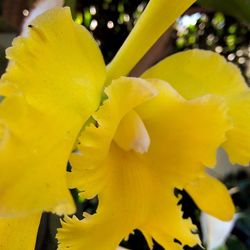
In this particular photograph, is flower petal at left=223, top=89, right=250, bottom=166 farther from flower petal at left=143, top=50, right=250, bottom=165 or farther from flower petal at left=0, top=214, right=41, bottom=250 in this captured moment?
flower petal at left=0, top=214, right=41, bottom=250

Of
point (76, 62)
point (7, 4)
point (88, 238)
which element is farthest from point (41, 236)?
point (7, 4)

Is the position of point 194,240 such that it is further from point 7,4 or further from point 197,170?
point 7,4

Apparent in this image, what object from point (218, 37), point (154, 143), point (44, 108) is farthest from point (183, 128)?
point (218, 37)

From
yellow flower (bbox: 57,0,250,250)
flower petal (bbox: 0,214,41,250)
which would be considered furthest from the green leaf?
flower petal (bbox: 0,214,41,250)

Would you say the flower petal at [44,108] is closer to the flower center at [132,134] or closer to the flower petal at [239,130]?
the flower center at [132,134]

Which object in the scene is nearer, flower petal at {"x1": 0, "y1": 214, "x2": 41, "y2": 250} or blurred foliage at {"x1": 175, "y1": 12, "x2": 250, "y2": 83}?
flower petal at {"x1": 0, "y1": 214, "x2": 41, "y2": 250}
